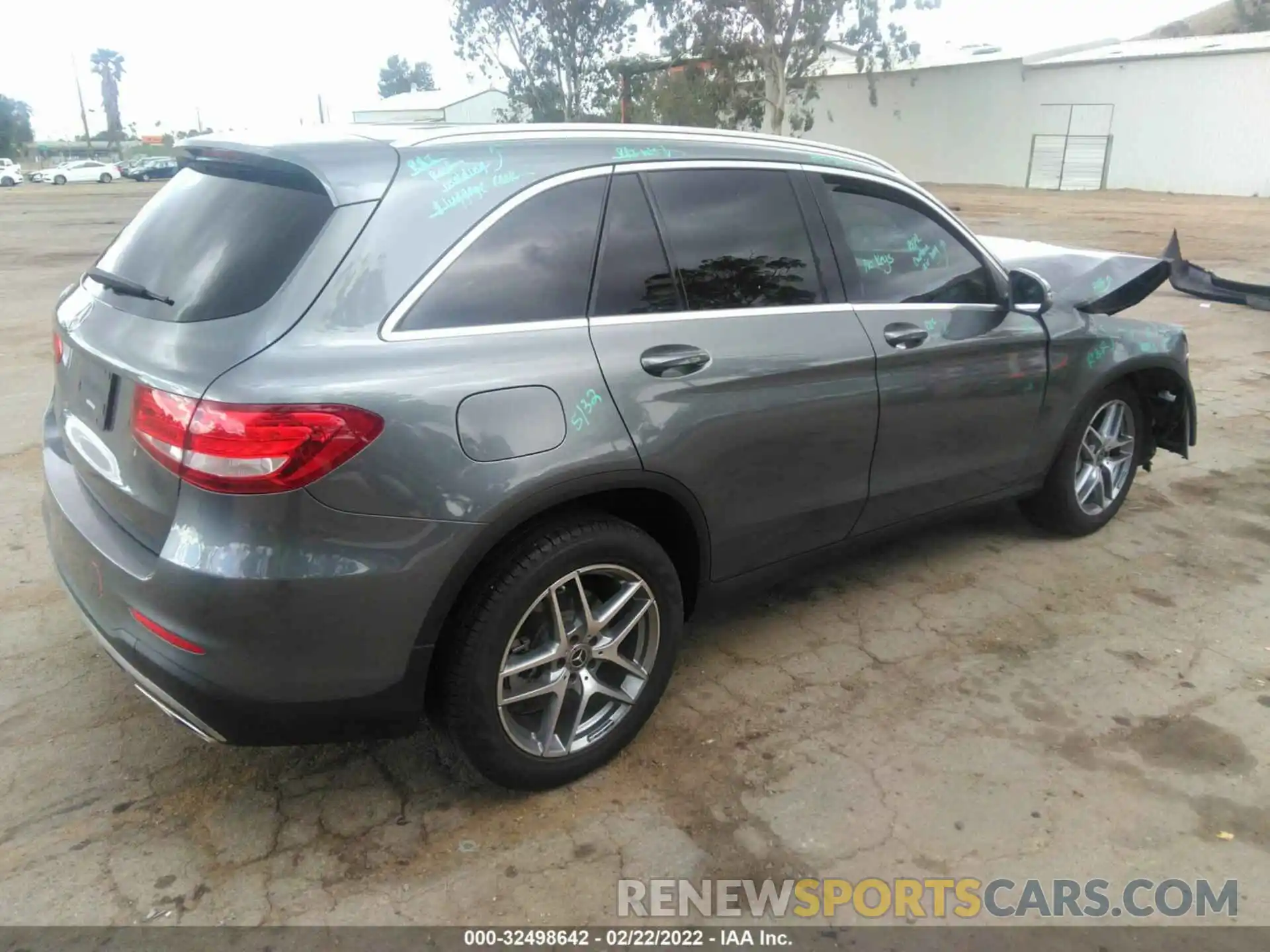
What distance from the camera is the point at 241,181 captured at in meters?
2.69

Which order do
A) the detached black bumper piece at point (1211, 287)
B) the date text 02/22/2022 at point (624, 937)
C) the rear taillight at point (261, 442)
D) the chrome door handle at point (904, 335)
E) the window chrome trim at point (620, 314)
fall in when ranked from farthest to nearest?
the detached black bumper piece at point (1211, 287) < the chrome door handle at point (904, 335) < the window chrome trim at point (620, 314) < the date text 02/22/2022 at point (624, 937) < the rear taillight at point (261, 442)

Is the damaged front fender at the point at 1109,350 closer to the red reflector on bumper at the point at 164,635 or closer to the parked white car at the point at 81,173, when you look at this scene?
the red reflector on bumper at the point at 164,635

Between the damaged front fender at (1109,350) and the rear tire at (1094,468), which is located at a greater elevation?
the damaged front fender at (1109,350)

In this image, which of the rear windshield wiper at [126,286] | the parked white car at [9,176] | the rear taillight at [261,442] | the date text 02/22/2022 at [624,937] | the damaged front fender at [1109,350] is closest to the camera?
the rear taillight at [261,442]

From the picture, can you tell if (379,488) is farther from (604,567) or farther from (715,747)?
(715,747)

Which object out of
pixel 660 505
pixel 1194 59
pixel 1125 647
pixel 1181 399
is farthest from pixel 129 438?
pixel 1194 59

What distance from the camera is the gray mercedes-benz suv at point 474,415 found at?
7.50 ft

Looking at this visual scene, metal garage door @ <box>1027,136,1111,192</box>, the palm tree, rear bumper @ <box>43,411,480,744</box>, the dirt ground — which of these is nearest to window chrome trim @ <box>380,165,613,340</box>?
rear bumper @ <box>43,411,480,744</box>

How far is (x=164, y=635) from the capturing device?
2.35m

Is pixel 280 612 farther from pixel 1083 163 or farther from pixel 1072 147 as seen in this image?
pixel 1072 147

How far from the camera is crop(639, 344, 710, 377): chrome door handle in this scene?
2.81 m

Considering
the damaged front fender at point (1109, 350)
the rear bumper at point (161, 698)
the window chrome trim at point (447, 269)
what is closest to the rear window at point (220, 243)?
the window chrome trim at point (447, 269)

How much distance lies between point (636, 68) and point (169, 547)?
3941 cm

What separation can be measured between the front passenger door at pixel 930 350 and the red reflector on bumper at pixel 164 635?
227 cm
